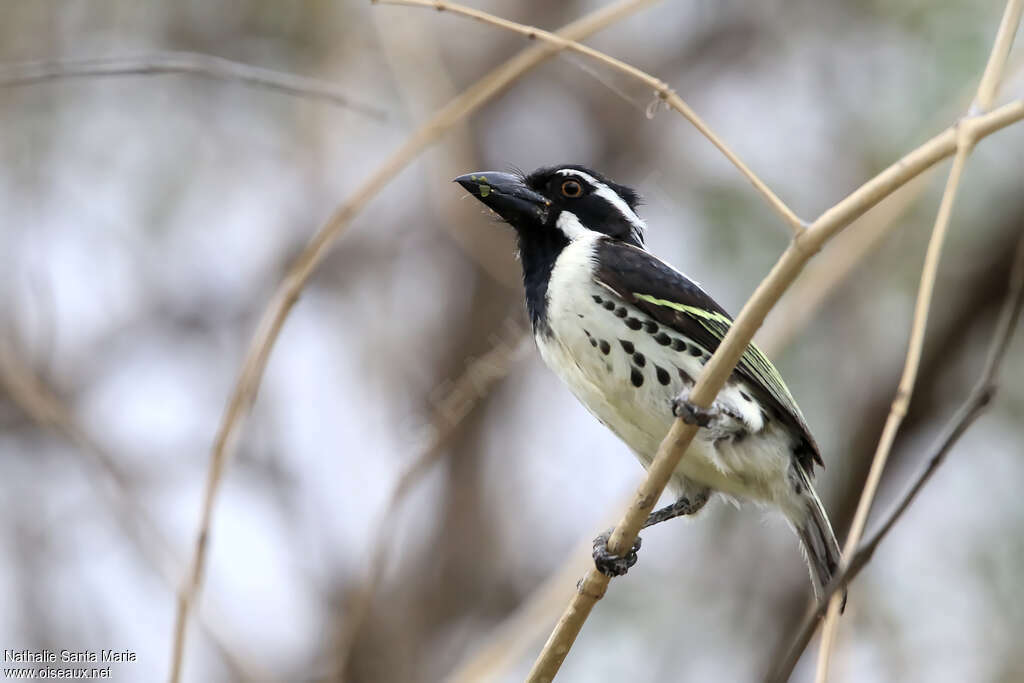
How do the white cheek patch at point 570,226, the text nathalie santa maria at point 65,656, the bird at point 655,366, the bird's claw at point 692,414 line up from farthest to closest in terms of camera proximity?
the text nathalie santa maria at point 65,656, the white cheek patch at point 570,226, the bird at point 655,366, the bird's claw at point 692,414

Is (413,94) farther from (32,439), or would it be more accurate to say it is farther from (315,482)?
(32,439)

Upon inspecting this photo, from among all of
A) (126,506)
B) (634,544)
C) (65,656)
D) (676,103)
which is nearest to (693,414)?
(676,103)

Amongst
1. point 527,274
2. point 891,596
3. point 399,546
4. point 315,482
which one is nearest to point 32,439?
point 315,482

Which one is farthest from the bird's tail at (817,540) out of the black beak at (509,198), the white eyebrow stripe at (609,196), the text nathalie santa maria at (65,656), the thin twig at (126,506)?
the text nathalie santa maria at (65,656)

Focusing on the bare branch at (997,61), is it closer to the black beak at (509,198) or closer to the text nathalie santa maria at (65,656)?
the black beak at (509,198)

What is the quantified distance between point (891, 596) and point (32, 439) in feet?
14.6

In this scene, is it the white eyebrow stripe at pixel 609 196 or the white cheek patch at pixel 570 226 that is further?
the white eyebrow stripe at pixel 609 196

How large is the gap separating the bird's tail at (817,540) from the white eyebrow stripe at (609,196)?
1.04 metres

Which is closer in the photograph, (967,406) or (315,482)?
(967,406)

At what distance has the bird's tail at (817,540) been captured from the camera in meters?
3.46

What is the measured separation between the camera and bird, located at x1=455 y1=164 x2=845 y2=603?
3.22 metres

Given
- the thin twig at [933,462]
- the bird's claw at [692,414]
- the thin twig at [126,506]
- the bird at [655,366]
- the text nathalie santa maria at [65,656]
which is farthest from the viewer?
the text nathalie santa maria at [65,656]

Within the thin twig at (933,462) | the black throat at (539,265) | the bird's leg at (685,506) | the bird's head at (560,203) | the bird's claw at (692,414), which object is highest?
the bird's head at (560,203)

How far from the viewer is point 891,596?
5527 mm
